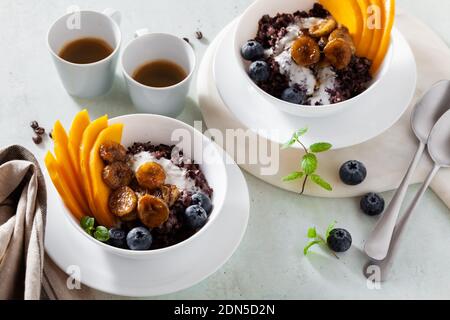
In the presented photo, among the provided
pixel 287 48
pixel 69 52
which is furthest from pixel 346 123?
pixel 69 52

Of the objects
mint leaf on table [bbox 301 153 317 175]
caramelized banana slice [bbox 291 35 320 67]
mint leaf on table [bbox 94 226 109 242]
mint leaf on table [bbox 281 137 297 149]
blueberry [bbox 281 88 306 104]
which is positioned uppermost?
caramelized banana slice [bbox 291 35 320 67]

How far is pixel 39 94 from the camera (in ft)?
8.01

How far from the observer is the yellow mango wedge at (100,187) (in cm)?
193

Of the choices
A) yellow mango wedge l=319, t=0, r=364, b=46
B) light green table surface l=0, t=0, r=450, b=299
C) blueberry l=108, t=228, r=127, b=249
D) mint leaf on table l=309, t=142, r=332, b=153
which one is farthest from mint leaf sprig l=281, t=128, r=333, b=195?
blueberry l=108, t=228, r=127, b=249

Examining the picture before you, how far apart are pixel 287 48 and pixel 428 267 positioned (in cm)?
88

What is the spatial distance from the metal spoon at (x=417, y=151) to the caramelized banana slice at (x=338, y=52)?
332 millimetres

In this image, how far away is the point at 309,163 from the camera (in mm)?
2156

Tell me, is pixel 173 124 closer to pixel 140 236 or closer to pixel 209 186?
pixel 209 186

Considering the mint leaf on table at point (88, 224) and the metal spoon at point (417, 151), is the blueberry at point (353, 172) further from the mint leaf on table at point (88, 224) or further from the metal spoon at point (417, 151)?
the mint leaf on table at point (88, 224)

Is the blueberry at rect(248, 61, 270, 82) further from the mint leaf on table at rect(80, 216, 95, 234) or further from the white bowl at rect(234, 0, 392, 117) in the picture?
the mint leaf on table at rect(80, 216, 95, 234)

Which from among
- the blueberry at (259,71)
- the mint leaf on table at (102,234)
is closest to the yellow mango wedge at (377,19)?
the blueberry at (259,71)

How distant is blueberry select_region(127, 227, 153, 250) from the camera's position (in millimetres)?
1884

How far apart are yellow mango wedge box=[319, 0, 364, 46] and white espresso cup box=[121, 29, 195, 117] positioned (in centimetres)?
55

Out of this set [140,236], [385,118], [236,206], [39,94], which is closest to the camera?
[140,236]
